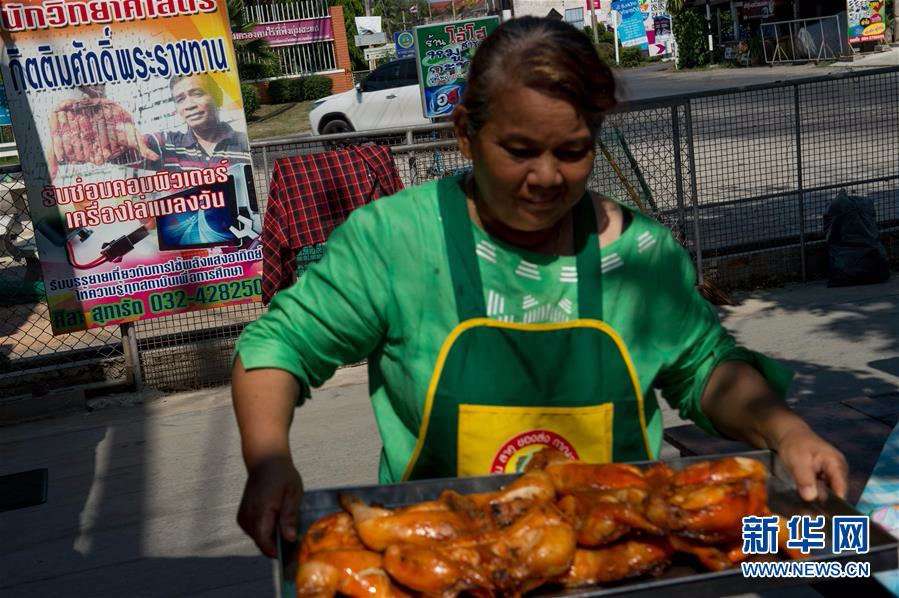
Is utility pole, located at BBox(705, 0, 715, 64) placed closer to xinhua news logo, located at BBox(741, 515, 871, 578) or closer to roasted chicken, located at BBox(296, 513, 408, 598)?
xinhua news logo, located at BBox(741, 515, 871, 578)

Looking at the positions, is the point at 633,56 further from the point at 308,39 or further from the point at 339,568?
the point at 339,568

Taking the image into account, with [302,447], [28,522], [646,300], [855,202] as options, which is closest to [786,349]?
[855,202]

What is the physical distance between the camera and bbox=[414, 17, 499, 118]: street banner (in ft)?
33.1

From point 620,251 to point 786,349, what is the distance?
568 centimetres

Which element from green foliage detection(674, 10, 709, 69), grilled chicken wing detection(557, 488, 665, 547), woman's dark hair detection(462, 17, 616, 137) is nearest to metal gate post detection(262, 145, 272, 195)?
woman's dark hair detection(462, 17, 616, 137)

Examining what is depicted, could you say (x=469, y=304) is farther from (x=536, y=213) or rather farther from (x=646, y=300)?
(x=646, y=300)

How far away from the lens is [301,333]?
1.85 meters

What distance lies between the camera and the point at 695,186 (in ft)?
26.5

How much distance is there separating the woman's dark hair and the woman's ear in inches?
0.7

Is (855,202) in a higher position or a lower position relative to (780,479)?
lower

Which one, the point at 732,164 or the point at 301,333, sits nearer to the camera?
the point at 301,333

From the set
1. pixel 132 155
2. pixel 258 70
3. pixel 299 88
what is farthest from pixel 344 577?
pixel 299 88

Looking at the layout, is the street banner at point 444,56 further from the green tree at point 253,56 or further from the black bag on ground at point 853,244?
the green tree at point 253,56

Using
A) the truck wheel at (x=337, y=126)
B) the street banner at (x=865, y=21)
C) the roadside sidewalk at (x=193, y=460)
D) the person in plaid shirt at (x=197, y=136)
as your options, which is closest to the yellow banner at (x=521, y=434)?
the roadside sidewalk at (x=193, y=460)
